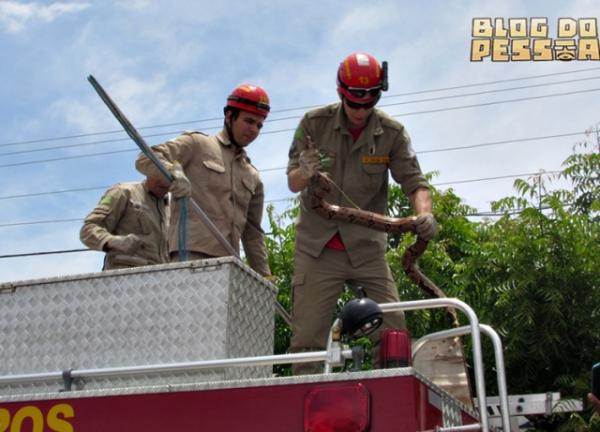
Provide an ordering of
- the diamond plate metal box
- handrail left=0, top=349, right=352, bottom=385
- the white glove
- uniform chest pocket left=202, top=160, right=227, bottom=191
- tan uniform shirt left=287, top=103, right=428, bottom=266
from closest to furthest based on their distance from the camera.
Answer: handrail left=0, top=349, right=352, bottom=385 → the diamond plate metal box → the white glove → tan uniform shirt left=287, top=103, right=428, bottom=266 → uniform chest pocket left=202, top=160, right=227, bottom=191

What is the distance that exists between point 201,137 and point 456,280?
13.3 ft

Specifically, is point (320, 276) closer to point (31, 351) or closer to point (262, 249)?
point (262, 249)

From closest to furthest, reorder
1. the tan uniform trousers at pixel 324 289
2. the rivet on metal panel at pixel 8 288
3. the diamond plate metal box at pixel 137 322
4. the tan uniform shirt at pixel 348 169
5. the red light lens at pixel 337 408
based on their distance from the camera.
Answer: the red light lens at pixel 337 408 < the diamond plate metal box at pixel 137 322 < the rivet on metal panel at pixel 8 288 < the tan uniform trousers at pixel 324 289 < the tan uniform shirt at pixel 348 169

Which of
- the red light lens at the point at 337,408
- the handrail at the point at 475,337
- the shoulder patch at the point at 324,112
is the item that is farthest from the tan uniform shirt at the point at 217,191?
the red light lens at the point at 337,408

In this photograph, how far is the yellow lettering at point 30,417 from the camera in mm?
3139

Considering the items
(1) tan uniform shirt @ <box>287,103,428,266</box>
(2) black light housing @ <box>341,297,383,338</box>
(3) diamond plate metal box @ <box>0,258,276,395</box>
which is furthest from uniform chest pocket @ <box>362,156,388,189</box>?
(2) black light housing @ <box>341,297,383,338</box>

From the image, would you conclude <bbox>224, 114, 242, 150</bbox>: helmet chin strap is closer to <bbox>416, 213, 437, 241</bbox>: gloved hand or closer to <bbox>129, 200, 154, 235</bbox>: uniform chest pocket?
<bbox>129, 200, 154, 235</bbox>: uniform chest pocket

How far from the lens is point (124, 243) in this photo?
217 inches

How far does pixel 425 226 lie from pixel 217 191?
Answer: 142 cm

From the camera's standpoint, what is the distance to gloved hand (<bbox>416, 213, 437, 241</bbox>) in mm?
4598

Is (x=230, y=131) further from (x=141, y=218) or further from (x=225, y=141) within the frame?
(x=141, y=218)

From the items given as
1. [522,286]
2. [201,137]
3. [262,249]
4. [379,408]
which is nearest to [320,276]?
[262,249]

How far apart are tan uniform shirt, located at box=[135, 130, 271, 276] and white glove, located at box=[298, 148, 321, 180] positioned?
2.70ft

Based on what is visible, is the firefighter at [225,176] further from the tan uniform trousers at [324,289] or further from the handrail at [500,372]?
the handrail at [500,372]
